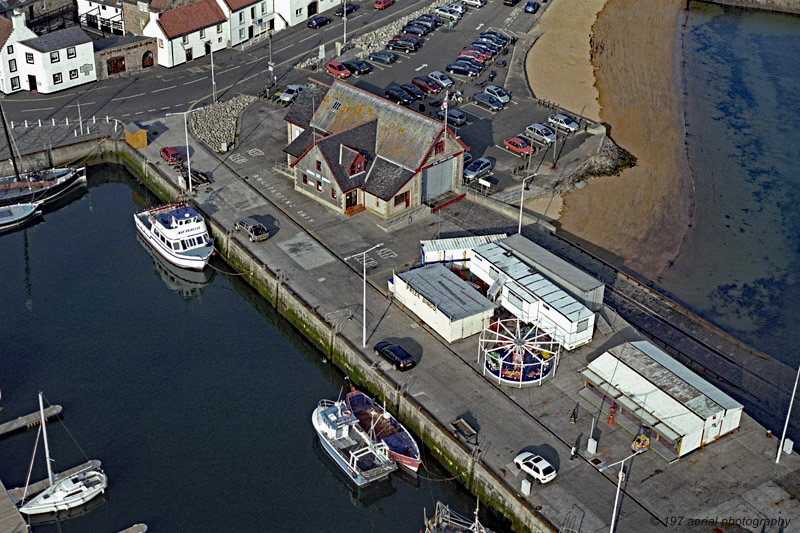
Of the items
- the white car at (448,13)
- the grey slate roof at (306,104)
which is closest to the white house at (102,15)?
the grey slate roof at (306,104)

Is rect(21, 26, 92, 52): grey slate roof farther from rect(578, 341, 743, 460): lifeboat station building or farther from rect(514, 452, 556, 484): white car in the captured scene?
rect(514, 452, 556, 484): white car

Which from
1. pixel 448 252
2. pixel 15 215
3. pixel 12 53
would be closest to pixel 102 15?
pixel 12 53

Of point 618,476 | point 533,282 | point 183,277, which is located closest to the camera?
point 618,476

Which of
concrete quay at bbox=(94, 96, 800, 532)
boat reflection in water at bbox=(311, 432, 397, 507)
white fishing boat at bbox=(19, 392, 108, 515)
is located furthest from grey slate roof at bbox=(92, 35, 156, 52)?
boat reflection in water at bbox=(311, 432, 397, 507)

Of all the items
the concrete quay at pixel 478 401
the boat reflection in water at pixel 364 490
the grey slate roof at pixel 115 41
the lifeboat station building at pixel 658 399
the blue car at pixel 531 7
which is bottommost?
the boat reflection in water at pixel 364 490

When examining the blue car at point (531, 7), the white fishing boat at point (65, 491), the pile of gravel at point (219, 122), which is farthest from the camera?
the blue car at point (531, 7)

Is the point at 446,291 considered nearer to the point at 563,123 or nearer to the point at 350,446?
the point at 350,446

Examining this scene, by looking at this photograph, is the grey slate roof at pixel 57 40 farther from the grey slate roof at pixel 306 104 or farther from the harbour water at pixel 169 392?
the grey slate roof at pixel 306 104
